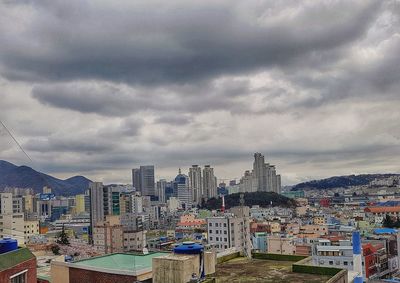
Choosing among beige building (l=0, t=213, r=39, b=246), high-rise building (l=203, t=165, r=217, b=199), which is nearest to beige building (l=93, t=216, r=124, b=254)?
beige building (l=0, t=213, r=39, b=246)

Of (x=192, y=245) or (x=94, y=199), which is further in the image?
(x=94, y=199)

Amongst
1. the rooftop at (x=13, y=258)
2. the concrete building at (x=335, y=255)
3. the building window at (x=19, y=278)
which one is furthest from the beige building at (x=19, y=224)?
the building window at (x=19, y=278)

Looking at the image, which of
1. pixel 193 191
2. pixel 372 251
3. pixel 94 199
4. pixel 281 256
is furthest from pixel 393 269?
pixel 193 191

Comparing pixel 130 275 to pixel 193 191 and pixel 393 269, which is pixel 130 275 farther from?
pixel 193 191

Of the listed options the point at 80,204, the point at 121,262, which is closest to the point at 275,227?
the point at 121,262

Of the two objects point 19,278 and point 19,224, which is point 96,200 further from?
point 19,278

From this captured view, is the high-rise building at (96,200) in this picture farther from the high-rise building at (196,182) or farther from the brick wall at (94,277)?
the high-rise building at (196,182)

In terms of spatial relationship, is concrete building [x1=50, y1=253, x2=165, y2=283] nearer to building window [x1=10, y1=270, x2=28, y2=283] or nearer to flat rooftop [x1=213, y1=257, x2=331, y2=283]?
flat rooftop [x1=213, y1=257, x2=331, y2=283]
